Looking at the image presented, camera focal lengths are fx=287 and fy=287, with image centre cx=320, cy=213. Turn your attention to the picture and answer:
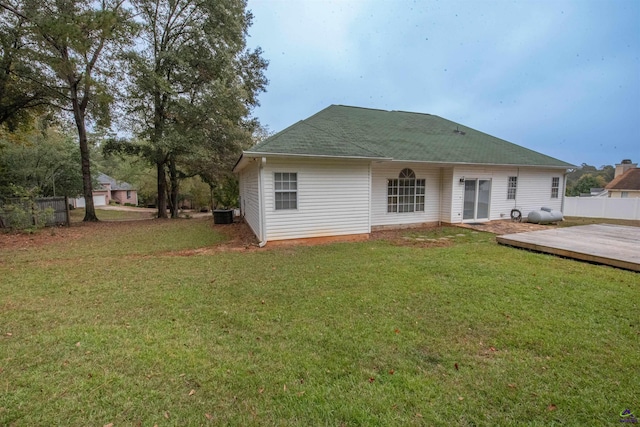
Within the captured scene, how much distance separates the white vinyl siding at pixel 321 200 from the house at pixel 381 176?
3cm

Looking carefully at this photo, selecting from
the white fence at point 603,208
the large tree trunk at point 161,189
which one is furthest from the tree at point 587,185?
the large tree trunk at point 161,189

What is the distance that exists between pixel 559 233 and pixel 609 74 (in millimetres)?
23665

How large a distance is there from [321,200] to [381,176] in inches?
124

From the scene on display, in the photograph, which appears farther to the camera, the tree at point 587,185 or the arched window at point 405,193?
the tree at point 587,185

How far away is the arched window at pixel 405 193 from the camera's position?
1083cm

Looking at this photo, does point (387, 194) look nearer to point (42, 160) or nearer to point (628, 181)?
point (42, 160)

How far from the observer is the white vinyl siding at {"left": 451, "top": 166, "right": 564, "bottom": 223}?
11422 mm

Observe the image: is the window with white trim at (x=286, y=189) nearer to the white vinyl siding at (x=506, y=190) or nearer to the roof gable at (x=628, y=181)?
the white vinyl siding at (x=506, y=190)

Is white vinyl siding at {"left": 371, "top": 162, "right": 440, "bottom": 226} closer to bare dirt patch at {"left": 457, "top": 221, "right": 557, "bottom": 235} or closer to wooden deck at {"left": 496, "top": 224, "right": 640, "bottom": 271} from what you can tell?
Result: bare dirt patch at {"left": 457, "top": 221, "right": 557, "bottom": 235}

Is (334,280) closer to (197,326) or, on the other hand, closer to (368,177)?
(197,326)

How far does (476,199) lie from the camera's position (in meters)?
11.9

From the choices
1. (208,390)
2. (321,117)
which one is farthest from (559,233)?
(208,390)

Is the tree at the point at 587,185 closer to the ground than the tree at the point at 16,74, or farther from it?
closer to the ground

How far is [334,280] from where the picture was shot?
16.8 feet
